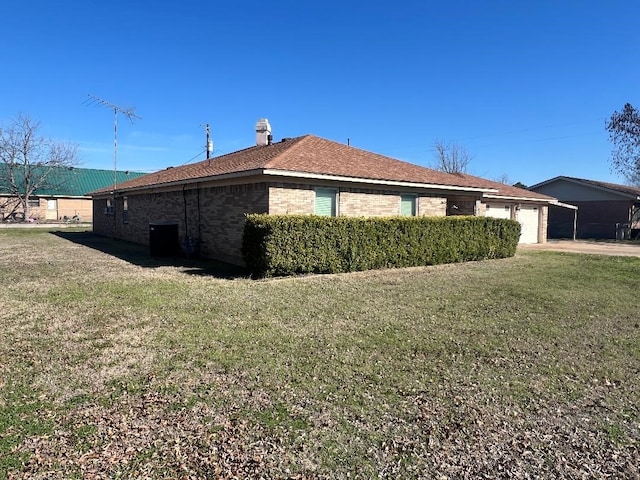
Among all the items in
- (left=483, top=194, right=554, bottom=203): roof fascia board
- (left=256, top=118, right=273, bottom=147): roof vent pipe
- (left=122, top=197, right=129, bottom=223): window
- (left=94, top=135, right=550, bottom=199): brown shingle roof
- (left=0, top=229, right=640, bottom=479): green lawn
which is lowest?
(left=0, top=229, right=640, bottom=479): green lawn

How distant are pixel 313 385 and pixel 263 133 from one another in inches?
633

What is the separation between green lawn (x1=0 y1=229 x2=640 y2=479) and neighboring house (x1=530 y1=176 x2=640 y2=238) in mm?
26752

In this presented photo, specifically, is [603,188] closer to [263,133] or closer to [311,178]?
[263,133]

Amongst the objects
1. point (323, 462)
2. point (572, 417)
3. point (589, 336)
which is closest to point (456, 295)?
point (589, 336)

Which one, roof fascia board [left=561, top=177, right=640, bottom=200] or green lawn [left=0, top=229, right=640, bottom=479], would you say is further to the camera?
roof fascia board [left=561, top=177, right=640, bottom=200]

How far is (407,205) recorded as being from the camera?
15.5 metres

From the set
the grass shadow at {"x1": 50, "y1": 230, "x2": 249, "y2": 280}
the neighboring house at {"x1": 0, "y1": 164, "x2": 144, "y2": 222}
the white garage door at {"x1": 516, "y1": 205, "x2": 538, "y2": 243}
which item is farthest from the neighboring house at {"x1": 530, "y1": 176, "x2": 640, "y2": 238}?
the neighboring house at {"x1": 0, "y1": 164, "x2": 144, "y2": 222}

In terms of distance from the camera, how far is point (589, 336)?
19.8ft

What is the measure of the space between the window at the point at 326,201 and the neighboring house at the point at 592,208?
2524 centimetres

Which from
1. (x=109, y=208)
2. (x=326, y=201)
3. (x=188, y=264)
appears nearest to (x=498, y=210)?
(x=326, y=201)

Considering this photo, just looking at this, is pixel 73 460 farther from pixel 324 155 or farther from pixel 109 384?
pixel 324 155

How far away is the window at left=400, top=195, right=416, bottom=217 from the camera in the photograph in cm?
1527

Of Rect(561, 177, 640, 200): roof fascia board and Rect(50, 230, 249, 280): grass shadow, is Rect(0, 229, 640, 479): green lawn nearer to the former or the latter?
Rect(50, 230, 249, 280): grass shadow

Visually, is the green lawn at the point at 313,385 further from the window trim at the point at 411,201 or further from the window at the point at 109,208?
the window at the point at 109,208
